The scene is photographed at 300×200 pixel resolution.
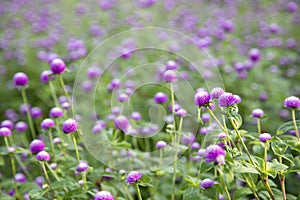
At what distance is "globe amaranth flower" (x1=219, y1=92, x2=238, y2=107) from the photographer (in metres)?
1.46

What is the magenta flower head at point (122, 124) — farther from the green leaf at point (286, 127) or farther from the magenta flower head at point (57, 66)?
the green leaf at point (286, 127)

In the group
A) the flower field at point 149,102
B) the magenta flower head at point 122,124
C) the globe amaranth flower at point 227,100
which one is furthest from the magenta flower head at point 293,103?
the magenta flower head at point 122,124

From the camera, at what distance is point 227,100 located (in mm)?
1459

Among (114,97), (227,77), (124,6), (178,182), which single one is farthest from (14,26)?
(178,182)

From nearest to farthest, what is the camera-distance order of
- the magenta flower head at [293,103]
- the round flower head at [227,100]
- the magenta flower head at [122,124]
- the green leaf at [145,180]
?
the round flower head at [227,100], the green leaf at [145,180], the magenta flower head at [293,103], the magenta flower head at [122,124]

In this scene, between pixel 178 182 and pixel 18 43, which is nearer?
pixel 178 182

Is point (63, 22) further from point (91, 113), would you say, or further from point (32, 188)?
point (32, 188)

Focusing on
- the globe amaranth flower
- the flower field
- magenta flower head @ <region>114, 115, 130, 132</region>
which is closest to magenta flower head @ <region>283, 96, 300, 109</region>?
the flower field

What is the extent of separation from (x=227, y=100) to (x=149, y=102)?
2.19m

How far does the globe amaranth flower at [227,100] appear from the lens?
57.4 inches

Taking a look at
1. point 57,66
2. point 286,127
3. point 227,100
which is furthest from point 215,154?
point 57,66

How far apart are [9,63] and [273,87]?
355cm

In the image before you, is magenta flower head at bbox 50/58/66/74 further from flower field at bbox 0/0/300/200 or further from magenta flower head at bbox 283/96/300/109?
magenta flower head at bbox 283/96/300/109

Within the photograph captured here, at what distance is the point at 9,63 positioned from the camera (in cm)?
550
